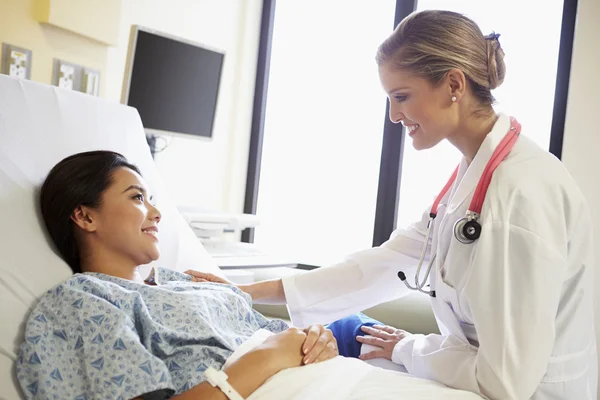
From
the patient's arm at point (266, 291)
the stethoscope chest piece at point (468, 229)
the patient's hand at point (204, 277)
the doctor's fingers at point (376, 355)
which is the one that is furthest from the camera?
the patient's arm at point (266, 291)

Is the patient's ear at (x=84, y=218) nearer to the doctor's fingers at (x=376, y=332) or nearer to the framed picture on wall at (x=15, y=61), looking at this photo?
the doctor's fingers at (x=376, y=332)

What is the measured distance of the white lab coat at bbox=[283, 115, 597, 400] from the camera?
3.76 ft

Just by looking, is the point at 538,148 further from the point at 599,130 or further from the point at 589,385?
the point at 599,130

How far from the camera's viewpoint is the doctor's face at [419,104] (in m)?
1.39

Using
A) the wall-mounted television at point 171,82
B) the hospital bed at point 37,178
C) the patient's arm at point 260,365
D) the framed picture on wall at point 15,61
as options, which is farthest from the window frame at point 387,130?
the patient's arm at point 260,365

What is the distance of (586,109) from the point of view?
9.32ft

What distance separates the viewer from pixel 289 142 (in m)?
4.11

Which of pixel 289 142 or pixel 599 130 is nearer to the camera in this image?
pixel 599 130

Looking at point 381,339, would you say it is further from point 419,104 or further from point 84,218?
point 84,218

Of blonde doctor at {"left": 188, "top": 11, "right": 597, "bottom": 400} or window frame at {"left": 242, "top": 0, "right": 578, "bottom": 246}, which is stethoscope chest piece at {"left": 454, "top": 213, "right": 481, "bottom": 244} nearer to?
blonde doctor at {"left": 188, "top": 11, "right": 597, "bottom": 400}

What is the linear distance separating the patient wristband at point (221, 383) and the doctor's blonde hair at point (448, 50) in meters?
0.76

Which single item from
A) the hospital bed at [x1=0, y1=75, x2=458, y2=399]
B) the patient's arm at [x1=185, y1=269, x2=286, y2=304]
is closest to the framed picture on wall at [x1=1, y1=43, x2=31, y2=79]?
the hospital bed at [x1=0, y1=75, x2=458, y2=399]

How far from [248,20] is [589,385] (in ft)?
10.4

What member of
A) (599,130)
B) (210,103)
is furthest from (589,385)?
(210,103)
